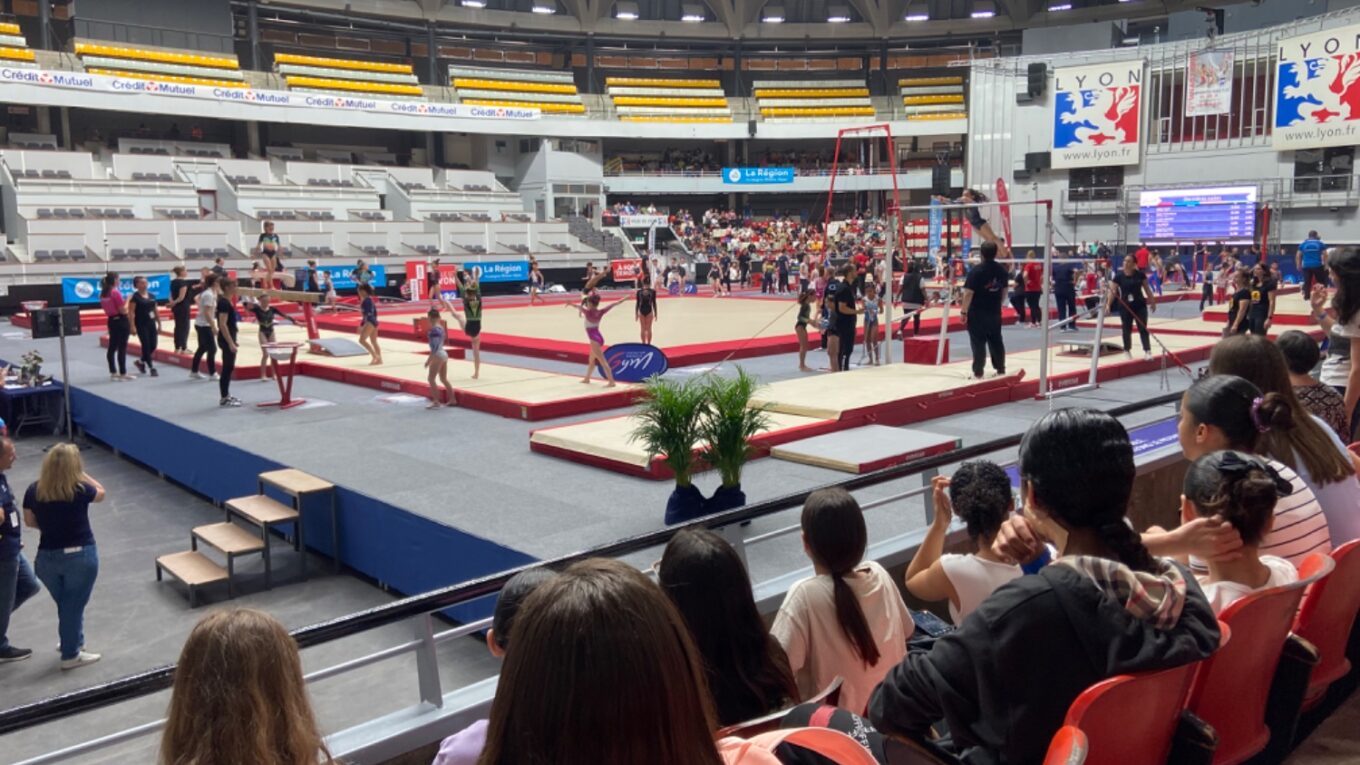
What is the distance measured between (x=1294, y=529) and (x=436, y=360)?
33.2 feet

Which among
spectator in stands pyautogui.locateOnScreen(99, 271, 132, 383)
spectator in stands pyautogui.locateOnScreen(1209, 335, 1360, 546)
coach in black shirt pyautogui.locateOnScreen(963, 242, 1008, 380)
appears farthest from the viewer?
spectator in stands pyautogui.locateOnScreen(99, 271, 132, 383)

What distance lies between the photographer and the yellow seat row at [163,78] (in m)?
33.3

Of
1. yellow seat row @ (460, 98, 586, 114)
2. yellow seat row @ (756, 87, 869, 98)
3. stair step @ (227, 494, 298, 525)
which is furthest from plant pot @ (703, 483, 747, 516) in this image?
yellow seat row @ (756, 87, 869, 98)

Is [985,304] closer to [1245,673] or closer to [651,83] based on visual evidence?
[1245,673]

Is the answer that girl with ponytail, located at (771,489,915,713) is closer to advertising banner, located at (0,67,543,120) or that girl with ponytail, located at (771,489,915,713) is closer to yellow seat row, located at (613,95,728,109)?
advertising banner, located at (0,67,543,120)

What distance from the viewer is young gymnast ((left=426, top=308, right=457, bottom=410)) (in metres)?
11.7

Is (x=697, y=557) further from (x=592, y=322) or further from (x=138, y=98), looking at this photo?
(x=138, y=98)

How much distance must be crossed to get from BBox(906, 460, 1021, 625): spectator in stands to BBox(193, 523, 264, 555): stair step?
5954 mm

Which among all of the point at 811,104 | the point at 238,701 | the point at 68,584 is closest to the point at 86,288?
the point at 68,584

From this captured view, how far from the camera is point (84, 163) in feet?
98.9

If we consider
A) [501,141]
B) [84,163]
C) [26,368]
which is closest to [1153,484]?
[26,368]

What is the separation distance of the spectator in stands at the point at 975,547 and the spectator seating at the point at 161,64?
36.8m

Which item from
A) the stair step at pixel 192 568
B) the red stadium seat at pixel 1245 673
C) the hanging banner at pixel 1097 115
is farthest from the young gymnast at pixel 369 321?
the hanging banner at pixel 1097 115

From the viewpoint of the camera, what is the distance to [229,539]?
25.6 feet
